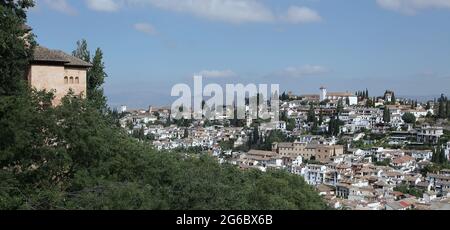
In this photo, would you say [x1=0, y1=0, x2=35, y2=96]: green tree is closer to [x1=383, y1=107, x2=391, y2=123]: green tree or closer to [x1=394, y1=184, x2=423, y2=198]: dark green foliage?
[x1=394, y1=184, x2=423, y2=198]: dark green foliage

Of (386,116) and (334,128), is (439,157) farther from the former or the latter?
(386,116)

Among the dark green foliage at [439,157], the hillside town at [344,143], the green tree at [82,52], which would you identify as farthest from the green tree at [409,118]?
the green tree at [82,52]

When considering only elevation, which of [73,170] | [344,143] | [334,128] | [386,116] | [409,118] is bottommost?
[344,143]

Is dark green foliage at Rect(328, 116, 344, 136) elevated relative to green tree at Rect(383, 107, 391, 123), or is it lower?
lower

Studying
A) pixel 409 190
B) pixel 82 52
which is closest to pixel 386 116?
pixel 409 190

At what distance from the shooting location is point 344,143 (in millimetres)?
86000

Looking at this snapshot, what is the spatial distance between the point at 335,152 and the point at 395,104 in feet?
139

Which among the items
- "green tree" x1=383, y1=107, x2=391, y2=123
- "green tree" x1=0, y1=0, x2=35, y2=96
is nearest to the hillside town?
"green tree" x1=383, y1=107, x2=391, y2=123

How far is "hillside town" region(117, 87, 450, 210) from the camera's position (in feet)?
182

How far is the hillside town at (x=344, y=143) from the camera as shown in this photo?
55.6m

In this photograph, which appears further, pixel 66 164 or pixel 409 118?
pixel 409 118

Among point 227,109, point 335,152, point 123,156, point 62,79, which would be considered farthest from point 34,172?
point 227,109

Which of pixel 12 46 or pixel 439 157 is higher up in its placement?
pixel 12 46

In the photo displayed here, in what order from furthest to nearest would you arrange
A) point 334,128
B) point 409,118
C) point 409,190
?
point 409,118 → point 334,128 → point 409,190
